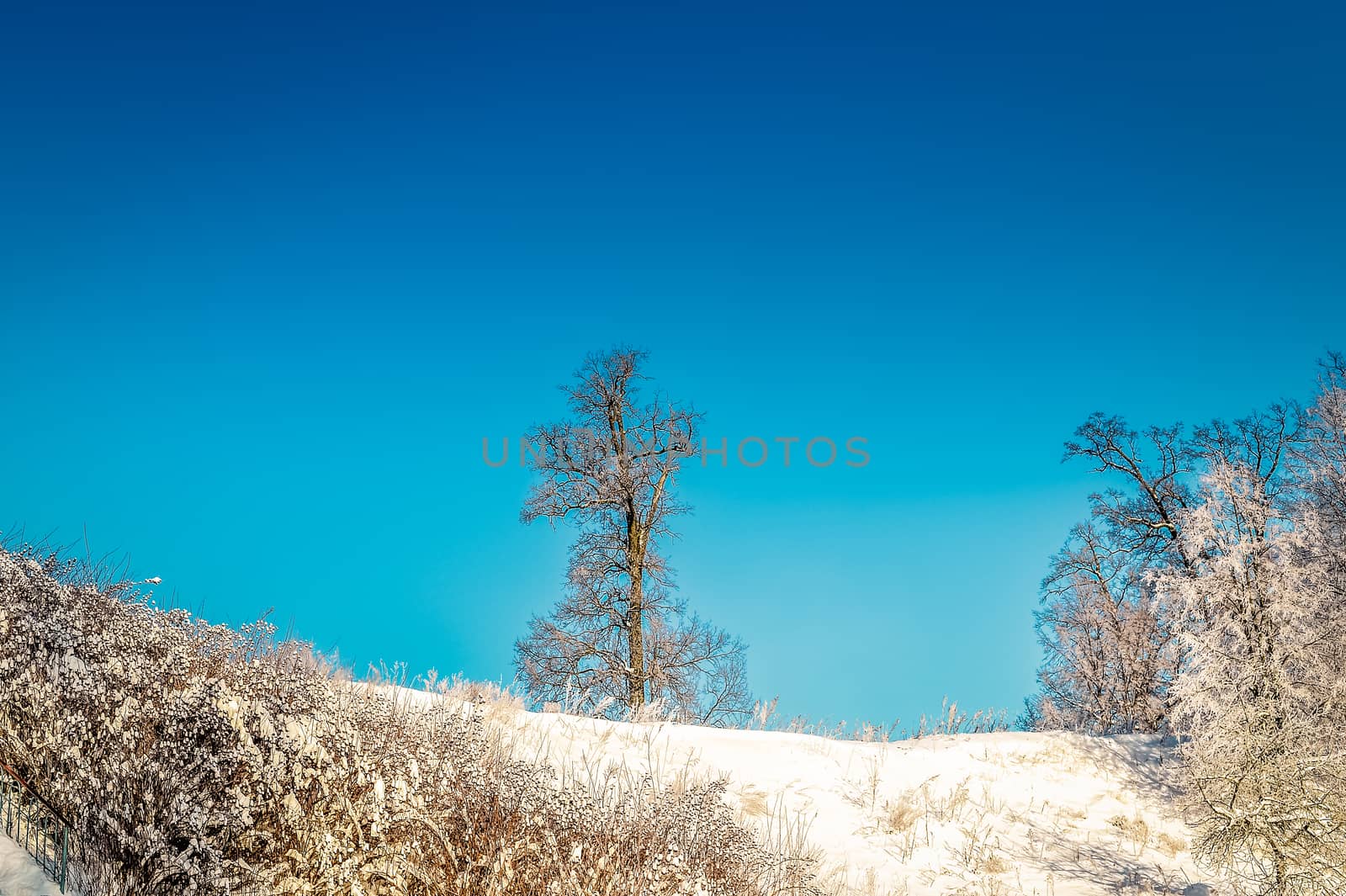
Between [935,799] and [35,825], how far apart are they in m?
10.3

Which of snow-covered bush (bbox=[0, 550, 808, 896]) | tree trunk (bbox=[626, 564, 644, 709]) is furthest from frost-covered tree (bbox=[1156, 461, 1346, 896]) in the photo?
tree trunk (bbox=[626, 564, 644, 709])

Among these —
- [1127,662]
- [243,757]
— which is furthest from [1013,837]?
[1127,662]

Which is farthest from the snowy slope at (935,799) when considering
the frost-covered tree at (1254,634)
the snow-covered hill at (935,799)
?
the frost-covered tree at (1254,634)

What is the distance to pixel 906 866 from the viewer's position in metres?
8.75

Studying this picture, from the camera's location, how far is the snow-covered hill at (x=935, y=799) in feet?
28.8

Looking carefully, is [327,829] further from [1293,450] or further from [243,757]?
[1293,450]

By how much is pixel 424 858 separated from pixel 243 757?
2.93 feet

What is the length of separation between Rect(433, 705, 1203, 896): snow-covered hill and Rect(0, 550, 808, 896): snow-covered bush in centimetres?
330

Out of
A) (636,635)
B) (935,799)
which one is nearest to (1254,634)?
(935,799)

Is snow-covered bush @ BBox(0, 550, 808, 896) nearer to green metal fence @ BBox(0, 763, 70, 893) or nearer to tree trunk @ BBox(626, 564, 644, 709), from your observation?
green metal fence @ BBox(0, 763, 70, 893)

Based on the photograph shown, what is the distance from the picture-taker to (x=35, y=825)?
3.17 m

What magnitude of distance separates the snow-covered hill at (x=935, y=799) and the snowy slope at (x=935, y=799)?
24 mm

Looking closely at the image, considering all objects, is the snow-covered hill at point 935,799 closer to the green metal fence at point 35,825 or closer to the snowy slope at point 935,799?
the snowy slope at point 935,799

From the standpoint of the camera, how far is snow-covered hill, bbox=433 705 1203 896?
8.78 meters
